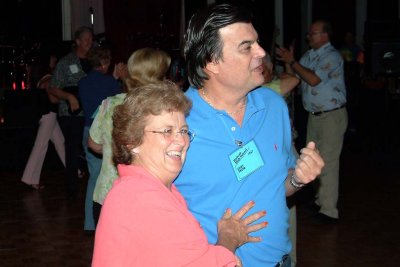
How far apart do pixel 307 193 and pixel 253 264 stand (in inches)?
56.5

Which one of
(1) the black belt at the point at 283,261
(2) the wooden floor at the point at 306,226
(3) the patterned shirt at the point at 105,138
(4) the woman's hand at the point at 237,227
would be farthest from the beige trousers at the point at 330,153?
(4) the woman's hand at the point at 237,227

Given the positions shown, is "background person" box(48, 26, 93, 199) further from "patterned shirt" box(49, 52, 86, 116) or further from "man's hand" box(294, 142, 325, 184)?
"man's hand" box(294, 142, 325, 184)

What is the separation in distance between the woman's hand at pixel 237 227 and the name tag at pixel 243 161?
0.14 metres

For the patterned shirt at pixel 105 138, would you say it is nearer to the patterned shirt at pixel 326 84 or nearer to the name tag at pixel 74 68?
the patterned shirt at pixel 326 84

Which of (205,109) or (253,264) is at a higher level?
(205,109)

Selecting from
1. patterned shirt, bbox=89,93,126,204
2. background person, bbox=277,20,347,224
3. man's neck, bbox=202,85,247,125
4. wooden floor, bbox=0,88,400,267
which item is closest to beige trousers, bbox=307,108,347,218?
background person, bbox=277,20,347,224

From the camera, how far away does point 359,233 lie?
5750mm

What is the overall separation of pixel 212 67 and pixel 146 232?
2.55 ft

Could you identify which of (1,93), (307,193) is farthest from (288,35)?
(307,193)

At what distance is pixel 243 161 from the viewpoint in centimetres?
229

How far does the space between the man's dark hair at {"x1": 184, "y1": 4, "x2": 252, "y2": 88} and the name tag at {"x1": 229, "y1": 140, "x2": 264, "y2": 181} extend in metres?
0.29

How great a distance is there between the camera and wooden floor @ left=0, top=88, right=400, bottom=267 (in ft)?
16.9

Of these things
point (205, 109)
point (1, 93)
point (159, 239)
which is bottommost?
point (1, 93)

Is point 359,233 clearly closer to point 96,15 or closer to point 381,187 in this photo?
point 381,187
